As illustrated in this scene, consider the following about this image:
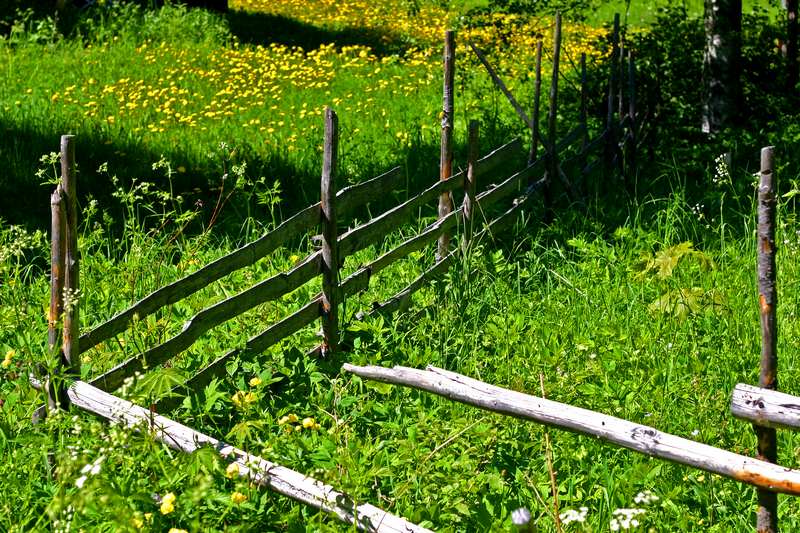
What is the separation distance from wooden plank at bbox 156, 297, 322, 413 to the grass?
72 millimetres

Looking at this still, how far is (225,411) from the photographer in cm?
431

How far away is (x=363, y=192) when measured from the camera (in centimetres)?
509

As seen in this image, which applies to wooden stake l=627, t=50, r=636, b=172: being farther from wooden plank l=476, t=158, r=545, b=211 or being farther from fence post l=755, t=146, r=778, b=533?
fence post l=755, t=146, r=778, b=533

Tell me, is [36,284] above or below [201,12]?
below

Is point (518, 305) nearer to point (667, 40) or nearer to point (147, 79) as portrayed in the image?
point (667, 40)

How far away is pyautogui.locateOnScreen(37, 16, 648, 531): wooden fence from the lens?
11.7 feet

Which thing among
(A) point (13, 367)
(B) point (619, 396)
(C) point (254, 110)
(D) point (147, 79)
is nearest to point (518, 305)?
(B) point (619, 396)

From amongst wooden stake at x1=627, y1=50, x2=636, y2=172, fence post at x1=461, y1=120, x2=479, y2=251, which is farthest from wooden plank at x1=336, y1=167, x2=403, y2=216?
wooden stake at x1=627, y1=50, x2=636, y2=172

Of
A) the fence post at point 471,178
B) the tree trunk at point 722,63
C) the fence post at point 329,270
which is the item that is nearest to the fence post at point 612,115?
the tree trunk at point 722,63

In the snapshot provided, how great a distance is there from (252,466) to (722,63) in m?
6.66

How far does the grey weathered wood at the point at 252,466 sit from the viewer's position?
326 centimetres

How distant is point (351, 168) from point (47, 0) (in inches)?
323

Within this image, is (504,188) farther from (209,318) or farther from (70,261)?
(70,261)

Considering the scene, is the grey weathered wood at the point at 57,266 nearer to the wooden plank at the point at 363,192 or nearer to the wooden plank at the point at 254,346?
the wooden plank at the point at 254,346
